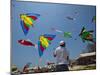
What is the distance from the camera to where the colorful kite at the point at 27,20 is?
2098 mm

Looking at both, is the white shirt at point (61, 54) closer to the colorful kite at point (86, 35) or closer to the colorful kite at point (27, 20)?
the colorful kite at point (86, 35)

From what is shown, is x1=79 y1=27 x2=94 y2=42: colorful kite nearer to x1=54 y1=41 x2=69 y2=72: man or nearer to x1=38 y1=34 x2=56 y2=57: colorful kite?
x1=54 y1=41 x2=69 y2=72: man

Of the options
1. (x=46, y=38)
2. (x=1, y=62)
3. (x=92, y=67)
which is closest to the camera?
(x=1, y=62)

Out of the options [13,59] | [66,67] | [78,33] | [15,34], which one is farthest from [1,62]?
[78,33]

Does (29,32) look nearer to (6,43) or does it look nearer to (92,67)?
(6,43)

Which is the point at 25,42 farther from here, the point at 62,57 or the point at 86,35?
the point at 86,35

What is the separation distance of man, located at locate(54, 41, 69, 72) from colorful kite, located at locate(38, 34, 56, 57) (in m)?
0.12

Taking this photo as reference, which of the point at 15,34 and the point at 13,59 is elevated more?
the point at 15,34

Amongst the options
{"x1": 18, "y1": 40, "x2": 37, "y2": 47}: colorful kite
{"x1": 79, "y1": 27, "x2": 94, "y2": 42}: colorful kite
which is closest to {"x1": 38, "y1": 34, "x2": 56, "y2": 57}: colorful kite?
{"x1": 18, "y1": 40, "x2": 37, "y2": 47}: colorful kite

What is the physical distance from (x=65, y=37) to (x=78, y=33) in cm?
17

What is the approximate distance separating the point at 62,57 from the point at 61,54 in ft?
0.11

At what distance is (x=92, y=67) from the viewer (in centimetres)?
236

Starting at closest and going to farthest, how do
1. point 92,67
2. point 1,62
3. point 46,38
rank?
point 1,62, point 46,38, point 92,67

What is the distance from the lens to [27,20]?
2.12 metres
